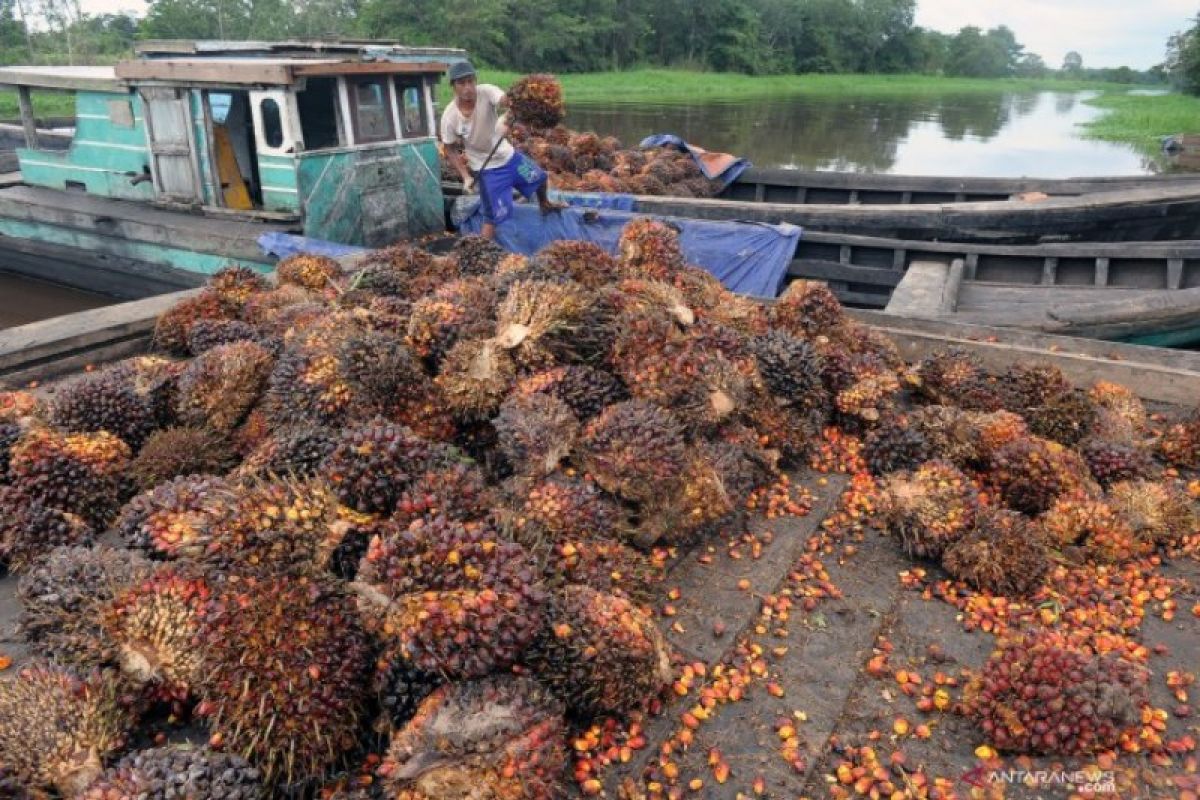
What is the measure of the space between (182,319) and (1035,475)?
4972mm

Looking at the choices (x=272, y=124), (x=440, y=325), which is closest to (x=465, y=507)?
(x=440, y=325)

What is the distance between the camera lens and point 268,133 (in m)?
9.05

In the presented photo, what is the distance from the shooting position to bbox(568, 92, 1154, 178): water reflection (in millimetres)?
28484

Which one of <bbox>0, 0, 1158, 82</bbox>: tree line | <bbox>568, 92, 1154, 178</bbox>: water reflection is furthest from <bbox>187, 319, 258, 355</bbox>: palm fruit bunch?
<bbox>0, 0, 1158, 82</bbox>: tree line

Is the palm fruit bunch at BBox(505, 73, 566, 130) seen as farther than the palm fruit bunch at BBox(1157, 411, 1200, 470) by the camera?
Yes

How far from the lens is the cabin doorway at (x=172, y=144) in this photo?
9328 mm

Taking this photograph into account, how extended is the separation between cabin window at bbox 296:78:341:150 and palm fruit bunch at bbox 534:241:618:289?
602cm

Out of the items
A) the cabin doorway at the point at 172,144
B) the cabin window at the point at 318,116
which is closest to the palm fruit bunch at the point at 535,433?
the cabin window at the point at 318,116

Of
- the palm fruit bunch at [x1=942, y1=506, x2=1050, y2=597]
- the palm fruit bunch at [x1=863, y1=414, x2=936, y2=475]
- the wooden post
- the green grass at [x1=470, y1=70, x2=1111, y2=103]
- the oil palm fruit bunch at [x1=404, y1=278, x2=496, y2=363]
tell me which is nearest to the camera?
the palm fruit bunch at [x1=942, y1=506, x2=1050, y2=597]

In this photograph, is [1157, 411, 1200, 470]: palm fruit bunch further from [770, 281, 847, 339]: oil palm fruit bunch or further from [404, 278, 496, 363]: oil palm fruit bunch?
[404, 278, 496, 363]: oil palm fruit bunch

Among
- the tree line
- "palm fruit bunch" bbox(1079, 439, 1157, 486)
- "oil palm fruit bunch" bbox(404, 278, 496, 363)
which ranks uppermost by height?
the tree line

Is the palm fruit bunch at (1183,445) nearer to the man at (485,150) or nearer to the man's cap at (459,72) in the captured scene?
Result: the man at (485,150)

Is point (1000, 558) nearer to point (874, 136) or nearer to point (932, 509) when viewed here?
point (932, 509)

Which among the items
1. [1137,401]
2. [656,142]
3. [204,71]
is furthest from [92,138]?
[1137,401]
